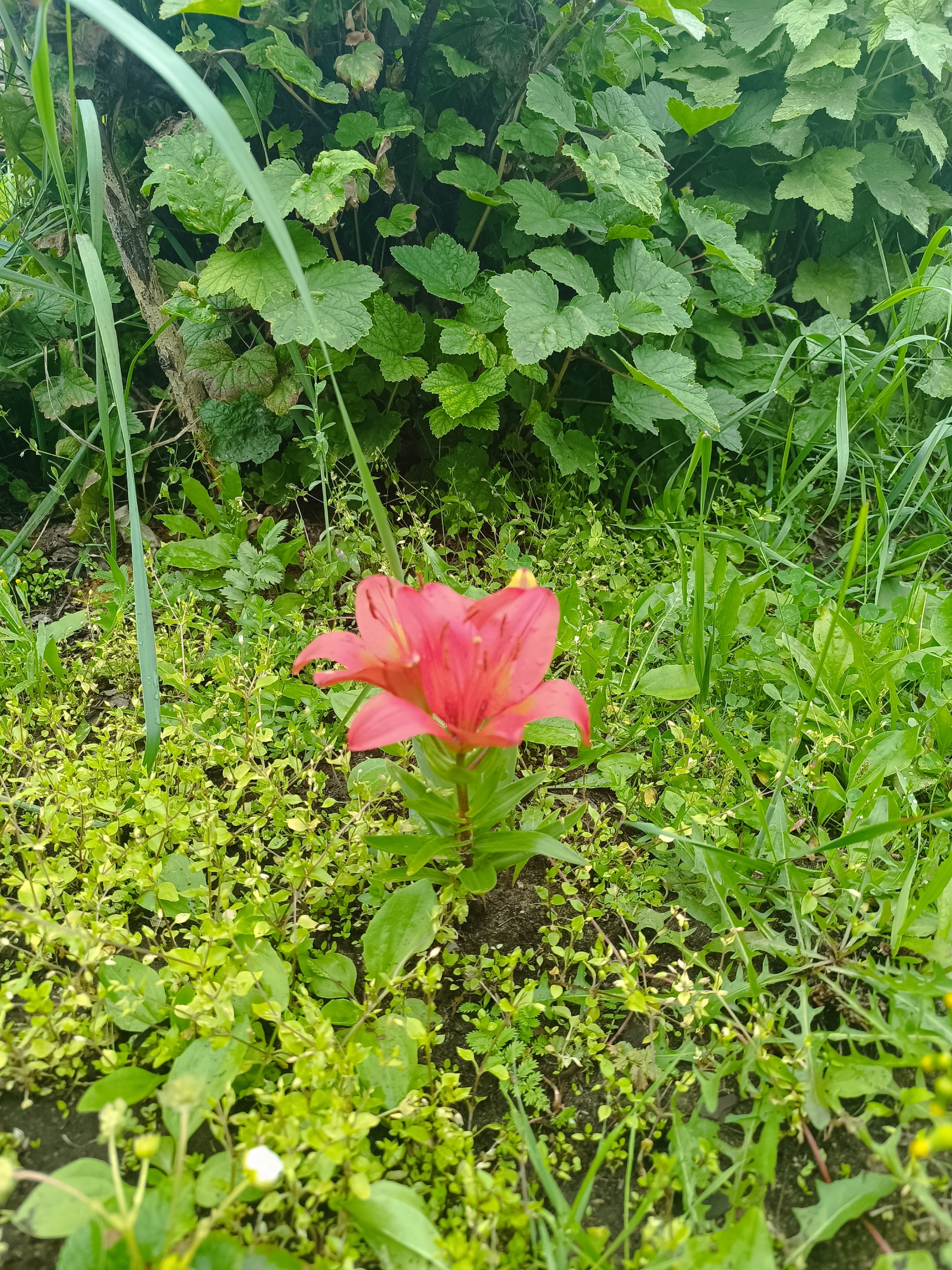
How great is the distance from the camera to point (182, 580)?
186cm

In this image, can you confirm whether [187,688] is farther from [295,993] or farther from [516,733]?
[516,733]

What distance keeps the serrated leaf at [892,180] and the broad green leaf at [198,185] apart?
194cm

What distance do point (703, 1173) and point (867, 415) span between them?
6.38 ft

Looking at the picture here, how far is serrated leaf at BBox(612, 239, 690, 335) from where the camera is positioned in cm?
201

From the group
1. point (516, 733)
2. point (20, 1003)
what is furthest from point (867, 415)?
point (20, 1003)

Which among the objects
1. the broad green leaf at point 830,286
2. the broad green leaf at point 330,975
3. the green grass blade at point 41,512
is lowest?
the broad green leaf at point 330,975

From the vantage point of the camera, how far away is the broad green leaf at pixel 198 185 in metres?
1.70

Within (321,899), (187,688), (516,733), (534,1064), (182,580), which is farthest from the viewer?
(182,580)

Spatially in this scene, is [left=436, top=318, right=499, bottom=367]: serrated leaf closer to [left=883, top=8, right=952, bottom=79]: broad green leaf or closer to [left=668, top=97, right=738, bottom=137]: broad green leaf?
[left=668, top=97, right=738, bottom=137]: broad green leaf

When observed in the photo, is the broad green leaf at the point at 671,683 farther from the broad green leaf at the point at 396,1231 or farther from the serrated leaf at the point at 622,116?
the serrated leaf at the point at 622,116

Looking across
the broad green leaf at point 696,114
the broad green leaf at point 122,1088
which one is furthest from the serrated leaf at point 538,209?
the broad green leaf at point 122,1088

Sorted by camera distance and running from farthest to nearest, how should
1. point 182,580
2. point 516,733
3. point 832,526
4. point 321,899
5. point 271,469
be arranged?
point 832,526 < point 271,469 < point 182,580 < point 321,899 < point 516,733

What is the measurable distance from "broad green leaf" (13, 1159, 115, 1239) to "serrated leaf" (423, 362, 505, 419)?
1561 mm

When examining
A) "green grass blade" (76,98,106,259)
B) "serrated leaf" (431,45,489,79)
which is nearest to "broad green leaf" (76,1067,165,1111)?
"green grass blade" (76,98,106,259)
